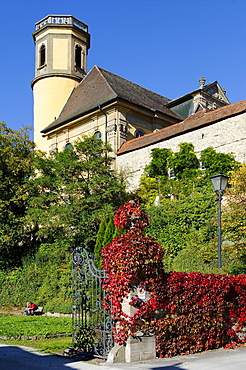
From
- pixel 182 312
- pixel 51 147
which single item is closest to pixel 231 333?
pixel 182 312

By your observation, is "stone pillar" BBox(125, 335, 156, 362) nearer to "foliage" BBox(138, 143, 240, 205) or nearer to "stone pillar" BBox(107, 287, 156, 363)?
"stone pillar" BBox(107, 287, 156, 363)

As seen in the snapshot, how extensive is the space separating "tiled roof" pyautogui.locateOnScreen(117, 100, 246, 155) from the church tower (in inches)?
408

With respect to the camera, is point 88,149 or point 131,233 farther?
point 88,149

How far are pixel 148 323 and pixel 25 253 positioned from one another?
55.9 feet

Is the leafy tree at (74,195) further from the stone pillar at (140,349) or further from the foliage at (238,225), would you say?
the stone pillar at (140,349)

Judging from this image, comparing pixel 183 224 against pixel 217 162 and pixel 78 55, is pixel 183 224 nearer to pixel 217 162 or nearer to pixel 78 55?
pixel 217 162

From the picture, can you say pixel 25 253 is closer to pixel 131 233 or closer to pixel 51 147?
pixel 51 147

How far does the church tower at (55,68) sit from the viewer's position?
Answer: 115 feet

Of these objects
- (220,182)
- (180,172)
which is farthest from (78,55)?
(220,182)

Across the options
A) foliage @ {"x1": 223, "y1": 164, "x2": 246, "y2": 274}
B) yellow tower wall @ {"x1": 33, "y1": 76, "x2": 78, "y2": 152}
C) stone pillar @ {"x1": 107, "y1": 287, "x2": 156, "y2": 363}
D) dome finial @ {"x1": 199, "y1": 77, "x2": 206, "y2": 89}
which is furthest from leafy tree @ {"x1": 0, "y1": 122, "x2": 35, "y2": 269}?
dome finial @ {"x1": 199, "y1": 77, "x2": 206, "y2": 89}

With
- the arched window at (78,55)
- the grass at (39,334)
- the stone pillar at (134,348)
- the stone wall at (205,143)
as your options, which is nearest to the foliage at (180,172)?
the stone wall at (205,143)

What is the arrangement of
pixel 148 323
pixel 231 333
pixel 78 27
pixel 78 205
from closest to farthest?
pixel 148 323 < pixel 231 333 < pixel 78 205 < pixel 78 27

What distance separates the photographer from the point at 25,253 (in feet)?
78.3

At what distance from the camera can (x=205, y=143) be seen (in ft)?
71.7
